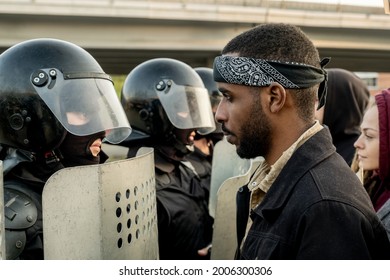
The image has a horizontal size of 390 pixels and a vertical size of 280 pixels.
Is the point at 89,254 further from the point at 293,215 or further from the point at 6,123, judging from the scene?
the point at 6,123

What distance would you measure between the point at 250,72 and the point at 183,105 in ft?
7.31

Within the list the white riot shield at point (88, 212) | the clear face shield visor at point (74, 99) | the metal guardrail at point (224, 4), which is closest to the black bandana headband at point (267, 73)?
the white riot shield at point (88, 212)

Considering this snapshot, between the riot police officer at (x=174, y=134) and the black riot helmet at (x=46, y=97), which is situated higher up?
the black riot helmet at (x=46, y=97)

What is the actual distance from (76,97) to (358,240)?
158 centimetres

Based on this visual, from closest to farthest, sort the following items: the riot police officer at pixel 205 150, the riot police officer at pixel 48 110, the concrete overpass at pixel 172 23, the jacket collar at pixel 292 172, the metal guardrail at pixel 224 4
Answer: the jacket collar at pixel 292 172 → the riot police officer at pixel 48 110 → the riot police officer at pixel 205 150 → the metal guardrail at pixel 224 4 → the concrete overpass at pixel 172 23

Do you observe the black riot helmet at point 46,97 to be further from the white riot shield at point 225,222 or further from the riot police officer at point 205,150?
the riot police officer at point 205,150

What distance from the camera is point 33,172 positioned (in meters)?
2.76

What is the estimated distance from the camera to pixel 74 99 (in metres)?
2.80

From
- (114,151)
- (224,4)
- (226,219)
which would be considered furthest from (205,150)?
(224,4)

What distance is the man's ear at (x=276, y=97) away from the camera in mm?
2053

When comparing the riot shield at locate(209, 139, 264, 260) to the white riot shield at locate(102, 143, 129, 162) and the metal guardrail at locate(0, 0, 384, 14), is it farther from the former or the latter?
the metal guardrail at locate(0, 0, 384, 14)

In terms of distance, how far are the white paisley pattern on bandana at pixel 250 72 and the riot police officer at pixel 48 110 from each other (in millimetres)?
916

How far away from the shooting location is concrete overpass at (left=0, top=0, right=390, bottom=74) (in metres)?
17.9
